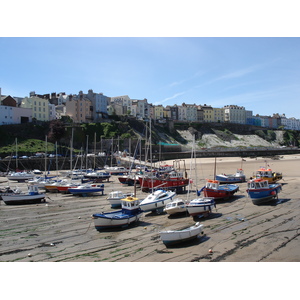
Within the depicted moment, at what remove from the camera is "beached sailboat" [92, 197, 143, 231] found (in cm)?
1471

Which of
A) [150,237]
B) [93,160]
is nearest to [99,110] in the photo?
[93,160]

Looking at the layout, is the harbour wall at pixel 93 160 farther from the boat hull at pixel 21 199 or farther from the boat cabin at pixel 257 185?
the boat cabin at pixel 257 185

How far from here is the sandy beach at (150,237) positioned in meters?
10.8

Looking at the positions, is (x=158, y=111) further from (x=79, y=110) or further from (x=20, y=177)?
(x=20, y=177)

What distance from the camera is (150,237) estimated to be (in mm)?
13297

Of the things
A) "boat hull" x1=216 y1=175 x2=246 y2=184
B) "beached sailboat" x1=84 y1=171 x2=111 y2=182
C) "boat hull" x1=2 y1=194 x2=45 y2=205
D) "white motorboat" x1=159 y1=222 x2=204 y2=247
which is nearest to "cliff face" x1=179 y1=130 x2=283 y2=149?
"beached sailboat" x1=84 y1=171 x2=111 y2=182

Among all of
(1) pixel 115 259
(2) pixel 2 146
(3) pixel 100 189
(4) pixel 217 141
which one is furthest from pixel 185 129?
(1) pixel 115 259

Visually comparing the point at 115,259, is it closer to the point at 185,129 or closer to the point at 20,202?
the point at 20,202

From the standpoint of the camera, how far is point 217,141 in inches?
3666

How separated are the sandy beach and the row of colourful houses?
152ft

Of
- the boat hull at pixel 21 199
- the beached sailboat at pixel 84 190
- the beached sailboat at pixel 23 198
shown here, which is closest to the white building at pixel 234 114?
the beached sailboat at pixel 84 190

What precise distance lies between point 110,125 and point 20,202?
160 feet

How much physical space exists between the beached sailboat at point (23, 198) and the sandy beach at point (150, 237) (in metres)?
2.15
